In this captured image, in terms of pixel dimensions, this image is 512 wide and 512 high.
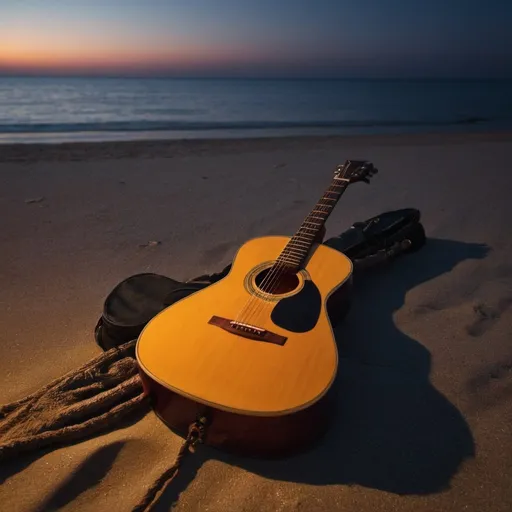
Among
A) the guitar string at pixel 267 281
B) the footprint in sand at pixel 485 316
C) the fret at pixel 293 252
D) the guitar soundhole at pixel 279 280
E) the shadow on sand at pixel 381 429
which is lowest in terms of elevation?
the footprint in sand at pixel 485 316

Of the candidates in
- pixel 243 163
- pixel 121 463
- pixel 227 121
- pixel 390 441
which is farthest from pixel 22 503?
pixel 227 121

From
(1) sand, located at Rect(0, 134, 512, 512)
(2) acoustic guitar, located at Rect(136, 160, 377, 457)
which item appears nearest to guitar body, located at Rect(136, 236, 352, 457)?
(2) acoustic guitar, located at Rect(136, 160, 377, 457)

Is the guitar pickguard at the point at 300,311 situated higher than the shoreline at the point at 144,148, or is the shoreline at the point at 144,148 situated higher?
the guitar pickguard at the point at 300,311

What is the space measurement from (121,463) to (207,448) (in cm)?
25

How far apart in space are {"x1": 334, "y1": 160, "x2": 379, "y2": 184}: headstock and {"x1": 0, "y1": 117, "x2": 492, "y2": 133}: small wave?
8.32 m

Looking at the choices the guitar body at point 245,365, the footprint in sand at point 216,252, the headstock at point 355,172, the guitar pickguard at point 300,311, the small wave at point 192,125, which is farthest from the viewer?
the small wave at point 192,125

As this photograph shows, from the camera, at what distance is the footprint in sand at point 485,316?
6.12 feet

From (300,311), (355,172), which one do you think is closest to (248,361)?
(300,311)

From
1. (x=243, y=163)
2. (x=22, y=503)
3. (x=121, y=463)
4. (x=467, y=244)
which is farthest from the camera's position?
(x=243, y=163)

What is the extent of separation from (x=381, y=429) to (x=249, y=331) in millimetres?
533

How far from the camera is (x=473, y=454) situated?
129cm

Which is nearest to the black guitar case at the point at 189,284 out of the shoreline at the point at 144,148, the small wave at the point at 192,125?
the shoreline at the point at 144,148

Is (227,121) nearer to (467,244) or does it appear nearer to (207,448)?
(467,244)

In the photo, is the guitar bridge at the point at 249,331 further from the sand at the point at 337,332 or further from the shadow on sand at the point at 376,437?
the sand at the point at 337,332
